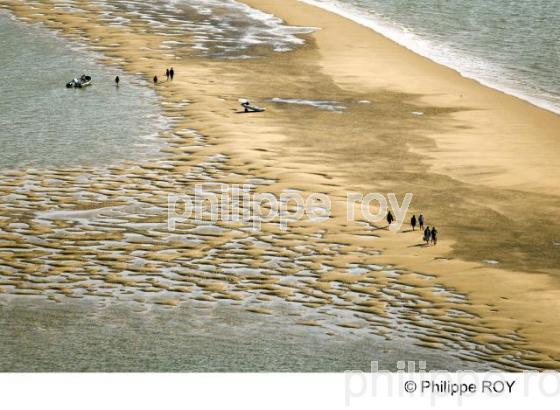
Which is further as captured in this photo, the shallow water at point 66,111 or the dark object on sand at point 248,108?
the dark object on sand at point 248,108

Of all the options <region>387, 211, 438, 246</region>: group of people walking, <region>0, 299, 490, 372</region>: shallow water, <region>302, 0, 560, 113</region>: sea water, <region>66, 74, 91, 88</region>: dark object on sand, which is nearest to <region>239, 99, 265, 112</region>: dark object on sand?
<region>66, 74, 91, 88</region>: dark object on sand

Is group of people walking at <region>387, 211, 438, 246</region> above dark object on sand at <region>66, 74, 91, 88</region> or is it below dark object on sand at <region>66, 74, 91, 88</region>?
below

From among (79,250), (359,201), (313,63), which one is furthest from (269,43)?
(79,250)

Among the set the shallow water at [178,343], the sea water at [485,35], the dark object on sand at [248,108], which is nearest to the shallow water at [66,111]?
the dark object on sand at [248,108]

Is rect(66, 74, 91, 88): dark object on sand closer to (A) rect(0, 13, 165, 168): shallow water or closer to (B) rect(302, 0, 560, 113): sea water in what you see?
(A) rect(0, 13, 165, 168): shallow water

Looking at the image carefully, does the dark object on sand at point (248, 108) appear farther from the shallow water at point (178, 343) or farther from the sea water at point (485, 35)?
the shallow water at point (178, 343)
